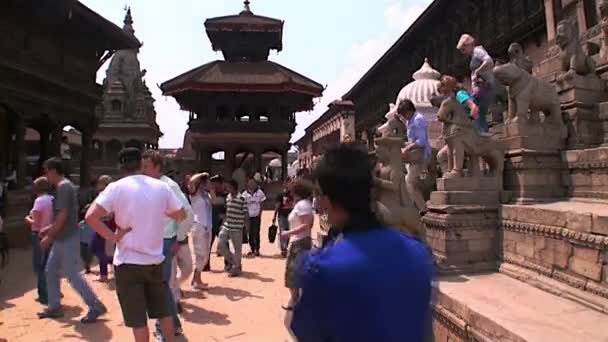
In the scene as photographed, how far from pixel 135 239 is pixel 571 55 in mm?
6133

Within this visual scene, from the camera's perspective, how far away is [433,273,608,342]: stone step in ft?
10.0

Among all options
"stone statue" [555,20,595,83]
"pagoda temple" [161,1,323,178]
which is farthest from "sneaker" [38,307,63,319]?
"pagoda temple" [161,1,323,178]

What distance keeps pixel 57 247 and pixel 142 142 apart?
3114 cm

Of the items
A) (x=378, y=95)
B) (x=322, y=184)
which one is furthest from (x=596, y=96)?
(x=378, y=95)

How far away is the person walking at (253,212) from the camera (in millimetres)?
9484

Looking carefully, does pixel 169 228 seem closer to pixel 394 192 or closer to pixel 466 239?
pixel 394 192

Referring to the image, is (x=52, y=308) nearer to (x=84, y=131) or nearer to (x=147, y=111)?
(x=84, y=131)

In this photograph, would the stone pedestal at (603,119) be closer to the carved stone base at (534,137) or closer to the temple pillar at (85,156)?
the carved stone base at (534,137)

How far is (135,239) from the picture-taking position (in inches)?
135

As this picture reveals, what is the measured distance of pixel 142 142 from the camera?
3428 cm

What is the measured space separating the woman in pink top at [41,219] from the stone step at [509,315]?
480cm

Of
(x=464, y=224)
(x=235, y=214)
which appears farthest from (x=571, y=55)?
(x=235, y=214)

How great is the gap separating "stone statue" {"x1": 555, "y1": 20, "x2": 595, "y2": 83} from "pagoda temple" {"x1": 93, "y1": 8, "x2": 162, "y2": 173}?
30.5m

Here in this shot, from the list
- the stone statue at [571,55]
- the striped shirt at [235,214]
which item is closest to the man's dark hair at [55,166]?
the striped shirt at [235,214]
